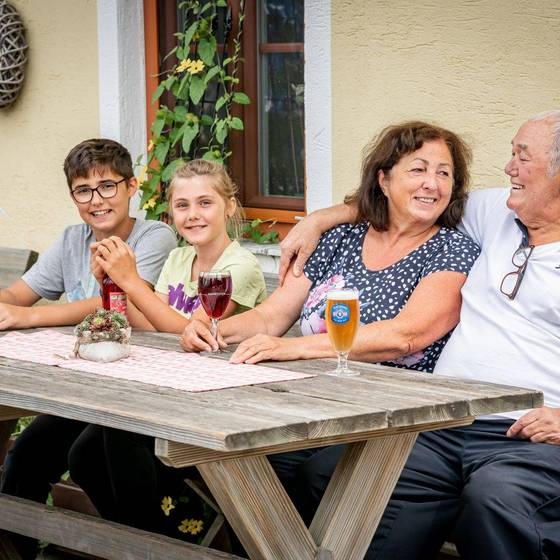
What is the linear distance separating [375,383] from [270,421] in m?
0.48

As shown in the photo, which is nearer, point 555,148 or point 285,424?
point 285,424

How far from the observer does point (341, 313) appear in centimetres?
311

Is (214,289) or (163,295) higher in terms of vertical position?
(214,289)

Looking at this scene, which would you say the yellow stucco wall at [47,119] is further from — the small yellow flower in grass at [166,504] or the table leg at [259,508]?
the table leg at [259,508]

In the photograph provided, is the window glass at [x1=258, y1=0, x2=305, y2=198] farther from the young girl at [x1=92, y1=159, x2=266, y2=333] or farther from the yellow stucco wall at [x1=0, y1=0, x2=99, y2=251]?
the young girl at [x1=92, y1=159, x2=266, y2=333]

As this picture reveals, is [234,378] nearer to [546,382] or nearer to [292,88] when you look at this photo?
[546,382]

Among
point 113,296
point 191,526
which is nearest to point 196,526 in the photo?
point 191,526

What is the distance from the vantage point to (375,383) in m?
3.08

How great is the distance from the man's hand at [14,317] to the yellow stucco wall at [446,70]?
5.21 feet

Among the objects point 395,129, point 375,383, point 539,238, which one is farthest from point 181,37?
point 375,383

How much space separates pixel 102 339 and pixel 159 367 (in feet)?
0.63

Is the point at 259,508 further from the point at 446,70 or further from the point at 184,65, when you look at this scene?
the point at 184,65

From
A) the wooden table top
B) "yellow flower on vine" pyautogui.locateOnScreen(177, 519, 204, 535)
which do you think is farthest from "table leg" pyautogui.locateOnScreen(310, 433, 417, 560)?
"yellow flower on vine" pyautogui.locateOnScreen(177, 519, 204, 535)

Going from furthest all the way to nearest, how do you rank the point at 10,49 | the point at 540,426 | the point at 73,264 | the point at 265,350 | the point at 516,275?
1. the point at 10,49
2. the point at 73,264
3. the point at 516,275
4. the point at 265,350
5. the point at 540,426
